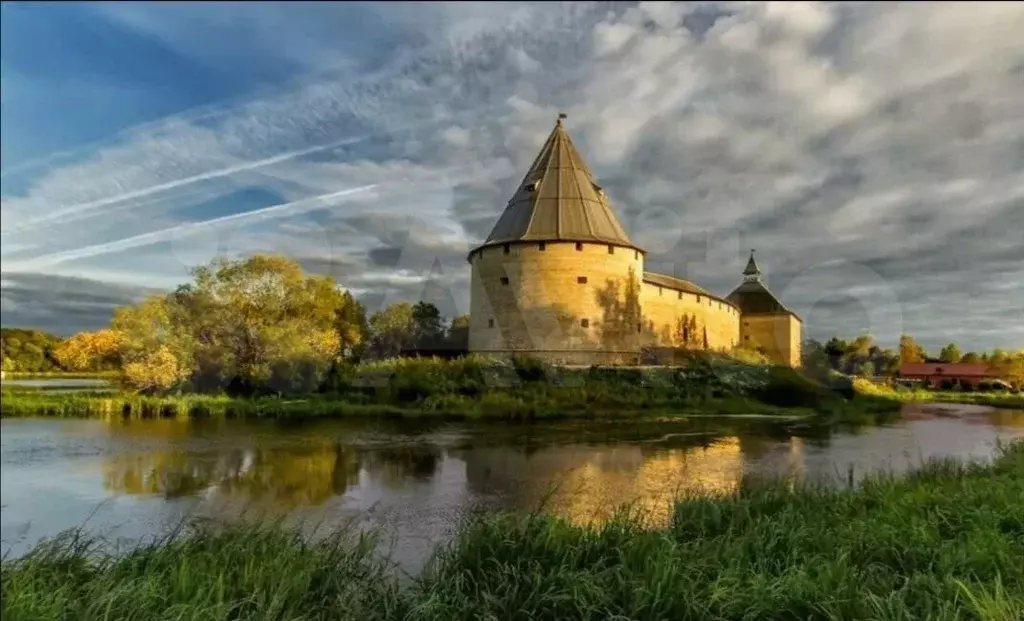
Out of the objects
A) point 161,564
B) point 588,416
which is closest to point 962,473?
point 161,564

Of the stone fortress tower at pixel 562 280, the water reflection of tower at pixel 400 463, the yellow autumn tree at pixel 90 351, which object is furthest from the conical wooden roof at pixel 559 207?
the yellow autumn tree at pixel 90 351

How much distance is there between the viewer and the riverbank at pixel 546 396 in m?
16.5

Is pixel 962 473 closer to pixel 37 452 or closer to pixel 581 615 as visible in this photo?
pixel 581 615

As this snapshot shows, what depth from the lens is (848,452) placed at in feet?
36.4

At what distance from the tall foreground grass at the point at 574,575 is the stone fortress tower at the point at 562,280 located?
58.2ft

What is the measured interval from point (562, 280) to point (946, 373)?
1131 cm

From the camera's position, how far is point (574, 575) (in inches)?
134

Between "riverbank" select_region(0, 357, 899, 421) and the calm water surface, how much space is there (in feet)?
4.89

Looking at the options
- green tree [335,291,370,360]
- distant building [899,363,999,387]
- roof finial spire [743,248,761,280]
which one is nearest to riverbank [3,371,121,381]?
green tree [335,291,370,360]

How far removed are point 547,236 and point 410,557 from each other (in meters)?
18.7

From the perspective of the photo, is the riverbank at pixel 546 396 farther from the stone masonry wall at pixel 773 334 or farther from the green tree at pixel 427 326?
the stone masonry wall at pixel 773 334

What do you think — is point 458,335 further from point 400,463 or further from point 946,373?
point 400,463

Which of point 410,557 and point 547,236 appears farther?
point 547,236

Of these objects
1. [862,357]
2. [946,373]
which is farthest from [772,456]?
[862,357]
